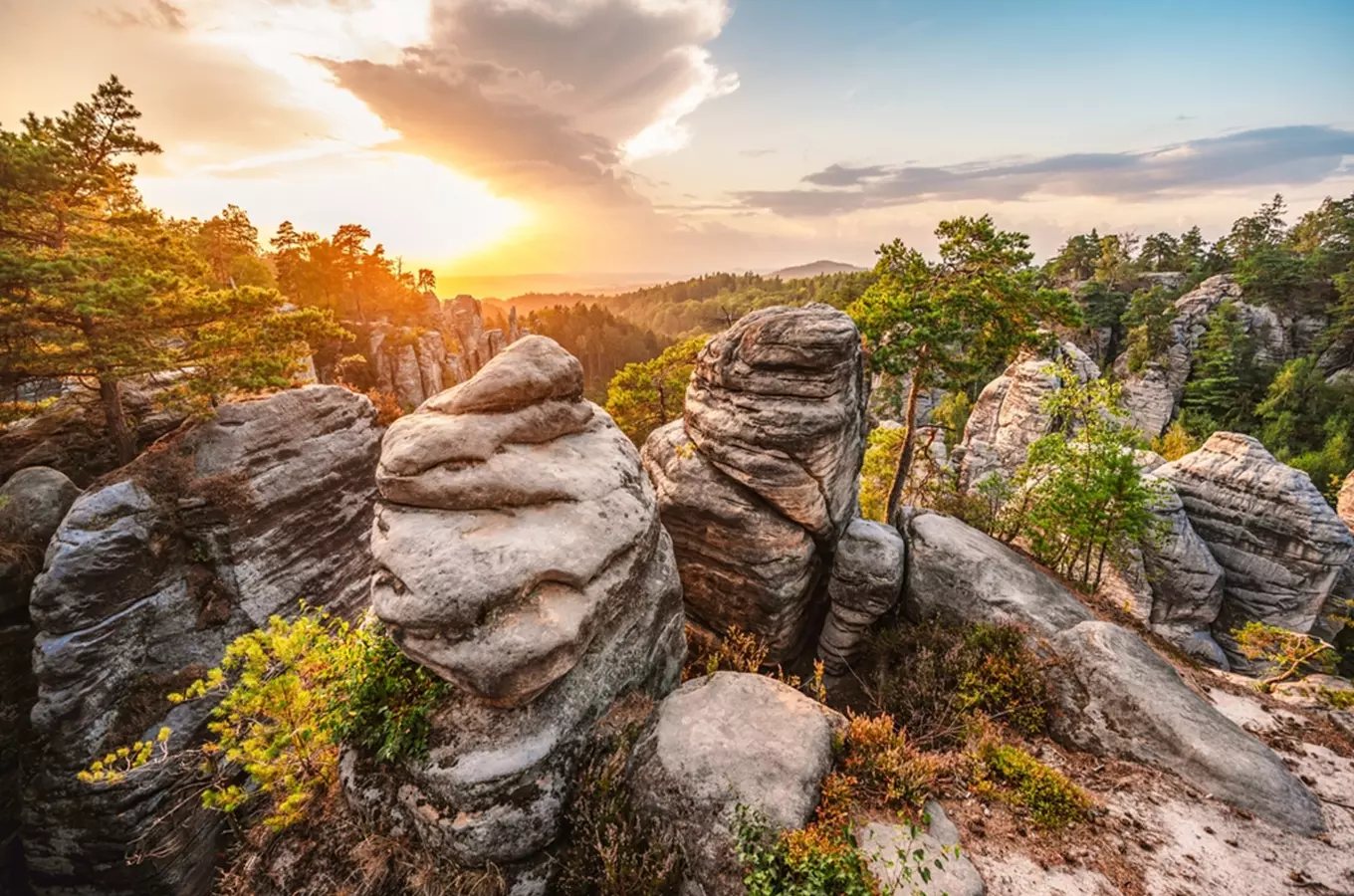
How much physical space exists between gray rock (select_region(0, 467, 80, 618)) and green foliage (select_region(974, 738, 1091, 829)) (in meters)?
26.5

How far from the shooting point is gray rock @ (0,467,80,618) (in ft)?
48.1

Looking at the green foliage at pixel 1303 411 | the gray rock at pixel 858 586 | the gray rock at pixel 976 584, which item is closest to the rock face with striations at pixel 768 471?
the gray rock at pixel 858 586

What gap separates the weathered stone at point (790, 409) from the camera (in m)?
13.1

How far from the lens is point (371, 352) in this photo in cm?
4703

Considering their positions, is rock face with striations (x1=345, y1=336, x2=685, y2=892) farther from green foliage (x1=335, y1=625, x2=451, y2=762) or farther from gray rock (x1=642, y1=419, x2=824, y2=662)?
gray rock (x1=642, y1=419, x2=824, y2=662)

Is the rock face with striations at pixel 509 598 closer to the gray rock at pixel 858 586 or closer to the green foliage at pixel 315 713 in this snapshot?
the green foliage at pixel 315 713

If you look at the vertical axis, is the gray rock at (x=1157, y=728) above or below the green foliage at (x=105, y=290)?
below

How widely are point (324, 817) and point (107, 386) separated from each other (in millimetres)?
18544

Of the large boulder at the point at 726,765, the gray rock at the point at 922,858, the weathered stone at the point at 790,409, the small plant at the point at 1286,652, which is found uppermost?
the weathered stone at the point at 790,409

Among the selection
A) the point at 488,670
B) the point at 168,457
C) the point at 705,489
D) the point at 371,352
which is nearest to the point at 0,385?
the point at 168,457

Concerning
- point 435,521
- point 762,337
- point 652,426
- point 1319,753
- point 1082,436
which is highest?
point 762,337

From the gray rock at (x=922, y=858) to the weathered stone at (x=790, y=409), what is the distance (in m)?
7.57

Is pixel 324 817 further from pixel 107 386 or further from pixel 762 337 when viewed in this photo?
pixel 107 386

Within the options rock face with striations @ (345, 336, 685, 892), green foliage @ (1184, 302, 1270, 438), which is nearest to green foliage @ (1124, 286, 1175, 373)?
green foliage @ (1184, 302, 1270, 438)
